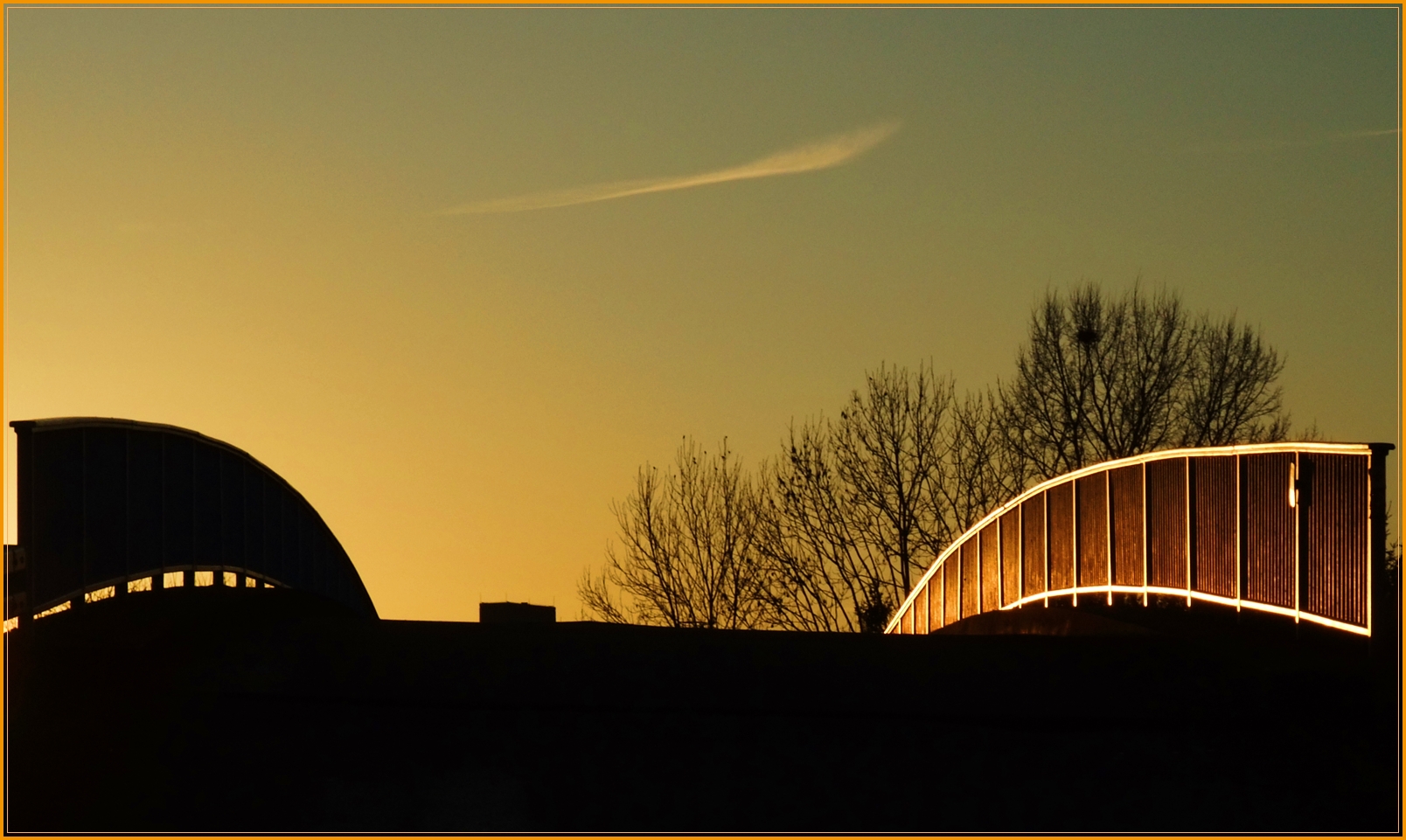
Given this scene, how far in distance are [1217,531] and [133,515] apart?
952cm

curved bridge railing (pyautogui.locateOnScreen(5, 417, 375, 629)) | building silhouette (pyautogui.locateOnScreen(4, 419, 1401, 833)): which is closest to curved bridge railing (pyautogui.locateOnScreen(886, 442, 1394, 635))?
building silhouette (pyautogui.locateOnScreen(4, 419, 1401, 833))

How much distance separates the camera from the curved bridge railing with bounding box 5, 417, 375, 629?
12055mm

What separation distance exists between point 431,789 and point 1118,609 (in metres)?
9.95

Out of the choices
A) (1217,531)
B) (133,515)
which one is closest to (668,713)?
(133,515)

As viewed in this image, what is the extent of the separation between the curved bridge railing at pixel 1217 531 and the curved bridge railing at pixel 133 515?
9209 millimetres

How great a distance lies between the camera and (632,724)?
10.2 m

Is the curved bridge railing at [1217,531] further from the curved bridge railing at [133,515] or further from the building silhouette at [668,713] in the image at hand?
the curved bridge railing at [133,515]

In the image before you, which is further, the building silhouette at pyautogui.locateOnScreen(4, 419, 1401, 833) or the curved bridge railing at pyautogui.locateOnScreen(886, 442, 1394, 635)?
the curved bridge railing at pyautogui.locateOnScreen(886, 442, 1394, 635)

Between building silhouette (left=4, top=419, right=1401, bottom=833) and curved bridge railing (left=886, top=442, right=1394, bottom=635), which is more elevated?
curved bridge railing (left=886, top=442, right=1394, bottom=635)

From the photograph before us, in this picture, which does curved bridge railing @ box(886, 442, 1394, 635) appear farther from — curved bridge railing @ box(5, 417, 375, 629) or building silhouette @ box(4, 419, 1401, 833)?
curved bridge railing @ box(5, 417, 375, 629)

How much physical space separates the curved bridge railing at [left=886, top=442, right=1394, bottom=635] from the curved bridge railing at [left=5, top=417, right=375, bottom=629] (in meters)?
9.21

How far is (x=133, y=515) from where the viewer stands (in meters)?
14.5

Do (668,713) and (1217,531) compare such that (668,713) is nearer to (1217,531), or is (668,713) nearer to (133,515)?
(133,515)

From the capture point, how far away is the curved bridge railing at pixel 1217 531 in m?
12.4
